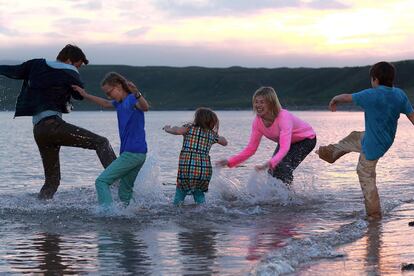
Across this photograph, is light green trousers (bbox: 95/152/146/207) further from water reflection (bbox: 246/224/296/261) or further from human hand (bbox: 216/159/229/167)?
water reflection (bbox: 246/224/296/261)

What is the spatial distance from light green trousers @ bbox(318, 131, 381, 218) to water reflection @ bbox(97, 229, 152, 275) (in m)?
2.78

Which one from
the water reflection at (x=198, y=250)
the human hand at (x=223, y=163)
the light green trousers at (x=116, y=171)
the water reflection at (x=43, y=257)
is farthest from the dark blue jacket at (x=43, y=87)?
the water reflection at (x=198, y=250)

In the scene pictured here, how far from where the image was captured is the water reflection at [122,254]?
275 inches

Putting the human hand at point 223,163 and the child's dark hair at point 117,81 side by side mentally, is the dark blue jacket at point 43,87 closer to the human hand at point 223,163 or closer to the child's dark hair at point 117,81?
the child's dark hair at point 117,81

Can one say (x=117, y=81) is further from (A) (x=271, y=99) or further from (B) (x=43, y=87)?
(A) (x=271, y=99)

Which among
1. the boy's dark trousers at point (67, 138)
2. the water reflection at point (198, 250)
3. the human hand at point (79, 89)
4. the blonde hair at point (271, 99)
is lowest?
the water reflection at point (198, 250)

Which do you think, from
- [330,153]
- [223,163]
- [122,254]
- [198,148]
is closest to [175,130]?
[198,148]

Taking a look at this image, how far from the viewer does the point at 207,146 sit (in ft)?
35.4

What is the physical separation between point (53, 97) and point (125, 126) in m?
1.47

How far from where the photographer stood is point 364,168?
32.4 ft

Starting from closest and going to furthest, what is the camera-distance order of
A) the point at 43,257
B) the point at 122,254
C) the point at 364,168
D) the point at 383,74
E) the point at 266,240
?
1. the point at 43,257
2. the point at 122,254
3. the point at 266,240
4. the point at 383,74
5. the point at 364,168

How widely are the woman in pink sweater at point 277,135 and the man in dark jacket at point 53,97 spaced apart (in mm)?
1854

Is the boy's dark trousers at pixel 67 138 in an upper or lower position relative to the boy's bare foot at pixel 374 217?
upper

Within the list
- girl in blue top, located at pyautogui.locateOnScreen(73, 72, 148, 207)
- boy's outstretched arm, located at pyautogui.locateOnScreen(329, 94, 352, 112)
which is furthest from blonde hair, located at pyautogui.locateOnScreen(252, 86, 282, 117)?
girl in blue top, located at pyautogui.locateOnScreen(73, 72, 148, 207)
